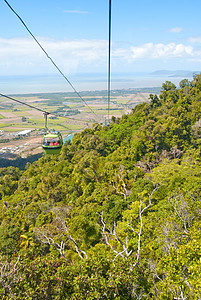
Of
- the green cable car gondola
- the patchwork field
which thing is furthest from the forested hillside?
the patchwork field

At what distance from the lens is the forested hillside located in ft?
24.5

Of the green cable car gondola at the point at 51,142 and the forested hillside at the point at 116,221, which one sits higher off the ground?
the green cable car gondola at the point at 51,142

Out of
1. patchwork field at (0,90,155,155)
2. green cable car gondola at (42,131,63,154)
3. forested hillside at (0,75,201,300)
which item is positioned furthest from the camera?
patchwork field at (0,90,155,155)

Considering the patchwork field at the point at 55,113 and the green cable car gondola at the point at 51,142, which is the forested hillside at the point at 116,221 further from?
the patchwork field at the point at 55,113

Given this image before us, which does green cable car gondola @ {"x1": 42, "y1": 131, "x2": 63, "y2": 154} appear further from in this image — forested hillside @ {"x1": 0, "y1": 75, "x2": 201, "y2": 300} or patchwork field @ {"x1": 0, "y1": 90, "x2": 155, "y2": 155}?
patchwork field @ {"x1": 0, "y1": 90, "x2": 155, "y2": 155}

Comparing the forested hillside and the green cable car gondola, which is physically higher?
the green cable car gondola

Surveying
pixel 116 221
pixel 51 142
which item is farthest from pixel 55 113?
pixel 51 142

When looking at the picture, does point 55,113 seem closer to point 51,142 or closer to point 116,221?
point 116,221

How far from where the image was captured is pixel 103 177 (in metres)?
29.6

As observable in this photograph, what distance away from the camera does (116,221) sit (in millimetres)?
19500

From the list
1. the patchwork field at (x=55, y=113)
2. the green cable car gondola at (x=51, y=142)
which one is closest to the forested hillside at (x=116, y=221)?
the green cable car gondola at (x=51, y=142)

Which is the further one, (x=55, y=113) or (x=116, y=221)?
(x=55, y=113)

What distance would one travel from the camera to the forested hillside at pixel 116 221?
294 inches

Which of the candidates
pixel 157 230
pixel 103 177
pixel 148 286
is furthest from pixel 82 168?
pixel 148 286
